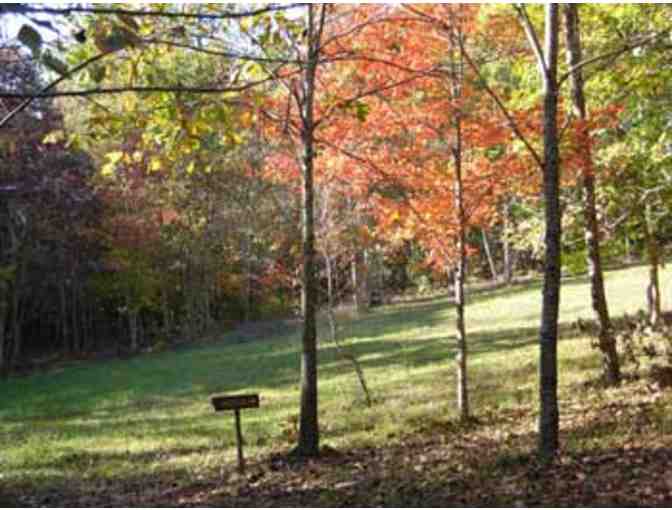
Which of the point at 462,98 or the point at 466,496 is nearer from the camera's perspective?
the point at 466,496

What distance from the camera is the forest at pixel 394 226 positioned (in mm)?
5066

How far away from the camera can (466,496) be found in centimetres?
512

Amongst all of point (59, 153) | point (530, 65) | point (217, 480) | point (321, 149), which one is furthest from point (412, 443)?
point (59, 153)

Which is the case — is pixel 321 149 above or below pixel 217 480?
above

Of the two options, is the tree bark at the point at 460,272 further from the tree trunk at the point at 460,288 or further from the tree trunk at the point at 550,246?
the tree trunk at the point at 550,246

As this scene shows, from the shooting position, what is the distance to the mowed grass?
917 centimetres

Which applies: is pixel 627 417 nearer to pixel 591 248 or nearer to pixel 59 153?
pixel 591 248

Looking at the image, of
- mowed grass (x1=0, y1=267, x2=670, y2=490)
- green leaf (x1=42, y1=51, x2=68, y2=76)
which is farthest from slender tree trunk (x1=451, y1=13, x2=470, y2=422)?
green leaf (x1=42, y1=51, x2=68, y2=76)

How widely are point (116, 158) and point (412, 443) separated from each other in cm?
472

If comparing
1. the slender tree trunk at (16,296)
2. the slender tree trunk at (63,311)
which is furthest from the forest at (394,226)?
the slender tree trunk at (63,311)

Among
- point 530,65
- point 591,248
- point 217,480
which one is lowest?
point 217,480

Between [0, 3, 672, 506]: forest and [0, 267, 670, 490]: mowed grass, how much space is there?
0.09 metres

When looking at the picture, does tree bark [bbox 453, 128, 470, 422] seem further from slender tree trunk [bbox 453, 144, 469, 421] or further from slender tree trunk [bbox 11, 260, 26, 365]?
slender tree trunk [bbox 11, 260, 26, 365]

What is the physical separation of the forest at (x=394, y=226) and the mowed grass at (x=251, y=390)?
89 mm
